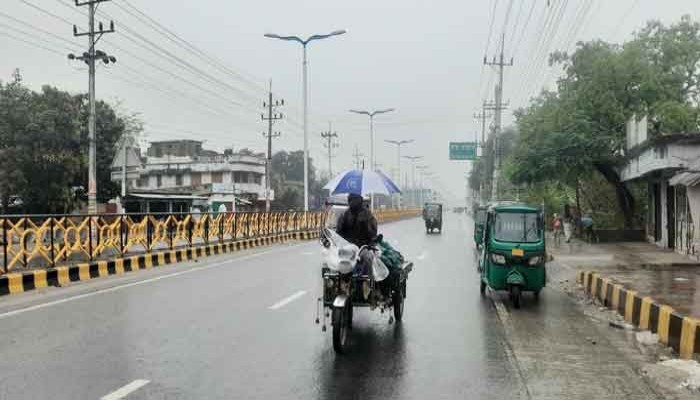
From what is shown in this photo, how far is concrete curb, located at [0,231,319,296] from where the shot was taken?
472 inches

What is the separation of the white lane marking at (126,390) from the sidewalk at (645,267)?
281 inches

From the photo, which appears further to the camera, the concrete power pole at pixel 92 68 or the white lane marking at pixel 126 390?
the concrete power pole at pixel 92 68

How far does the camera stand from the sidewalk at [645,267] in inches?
428

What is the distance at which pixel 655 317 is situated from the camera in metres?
8.70

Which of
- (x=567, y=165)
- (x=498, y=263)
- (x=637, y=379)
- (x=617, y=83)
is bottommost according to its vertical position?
(x=637, y=379)

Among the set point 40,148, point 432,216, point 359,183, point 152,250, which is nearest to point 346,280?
point 359,183

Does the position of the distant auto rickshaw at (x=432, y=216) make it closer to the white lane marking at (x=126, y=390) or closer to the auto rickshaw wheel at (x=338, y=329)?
the auto rickshaw wheel at (x=338, y=329)

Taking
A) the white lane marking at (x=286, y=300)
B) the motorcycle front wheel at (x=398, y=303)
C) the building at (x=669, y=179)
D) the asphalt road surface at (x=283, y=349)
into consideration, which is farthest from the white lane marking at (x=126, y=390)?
the building at (x=669, y=179)

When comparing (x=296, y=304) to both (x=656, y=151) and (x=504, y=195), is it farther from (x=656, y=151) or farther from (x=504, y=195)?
(x=504, y=195)

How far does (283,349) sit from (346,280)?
41.3 inches

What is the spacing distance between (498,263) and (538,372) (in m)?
4.58

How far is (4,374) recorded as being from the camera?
589cm

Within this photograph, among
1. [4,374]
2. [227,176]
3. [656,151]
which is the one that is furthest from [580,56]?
[227,176]

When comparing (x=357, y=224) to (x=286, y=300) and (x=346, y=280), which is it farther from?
(x=286, y=300)
